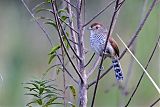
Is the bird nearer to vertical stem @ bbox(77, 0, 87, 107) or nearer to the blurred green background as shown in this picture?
vertical stem @ bbox(77, 0, 87, 107)

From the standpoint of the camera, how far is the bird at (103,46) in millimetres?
2793

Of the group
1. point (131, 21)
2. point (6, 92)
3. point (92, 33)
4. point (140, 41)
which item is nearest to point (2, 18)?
point (131, 21)

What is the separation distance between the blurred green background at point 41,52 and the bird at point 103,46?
0.73m

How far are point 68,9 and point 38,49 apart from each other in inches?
161

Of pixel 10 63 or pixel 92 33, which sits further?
pixel 10 63

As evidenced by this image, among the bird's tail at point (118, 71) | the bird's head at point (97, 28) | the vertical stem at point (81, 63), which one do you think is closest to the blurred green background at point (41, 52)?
the bird's head at point (97, 28)

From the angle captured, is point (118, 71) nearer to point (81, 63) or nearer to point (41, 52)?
point (81, 63)

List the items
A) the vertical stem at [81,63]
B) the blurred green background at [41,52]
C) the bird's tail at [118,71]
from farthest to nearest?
the blurred green background at [41,52]
the bird's tail at [118,71]
the vertical stem at [81,63]

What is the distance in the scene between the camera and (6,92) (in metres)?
4.90

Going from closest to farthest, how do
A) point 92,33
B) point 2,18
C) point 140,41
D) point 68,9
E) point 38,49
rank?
point 68,9 → point 92,33 → point 140,41 → point 38,49 → point 2,18

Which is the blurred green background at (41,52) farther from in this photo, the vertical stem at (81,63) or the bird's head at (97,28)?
the vertical stem at (81,63)

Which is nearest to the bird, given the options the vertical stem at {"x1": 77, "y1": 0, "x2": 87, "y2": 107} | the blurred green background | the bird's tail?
the bird's tail

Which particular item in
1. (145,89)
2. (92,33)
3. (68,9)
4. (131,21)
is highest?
(131,21)

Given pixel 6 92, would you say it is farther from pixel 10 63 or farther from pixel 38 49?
pixel 38 49
